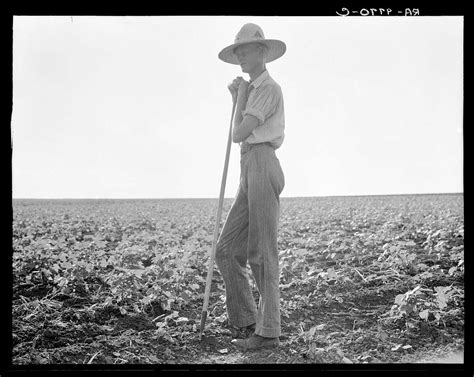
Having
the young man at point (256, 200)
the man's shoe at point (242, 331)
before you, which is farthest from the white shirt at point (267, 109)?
the man's shoe at point (242, 331)

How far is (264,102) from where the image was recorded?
3.29m

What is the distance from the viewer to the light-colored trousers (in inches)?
130

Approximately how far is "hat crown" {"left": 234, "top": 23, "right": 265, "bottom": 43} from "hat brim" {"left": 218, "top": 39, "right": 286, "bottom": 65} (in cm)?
3

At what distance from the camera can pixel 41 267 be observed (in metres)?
4.39

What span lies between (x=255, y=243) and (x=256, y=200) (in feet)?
0.93

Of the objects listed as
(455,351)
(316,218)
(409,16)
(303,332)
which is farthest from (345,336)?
(316,218)

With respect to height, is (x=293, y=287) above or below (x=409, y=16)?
below

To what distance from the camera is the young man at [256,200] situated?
10.9 feet

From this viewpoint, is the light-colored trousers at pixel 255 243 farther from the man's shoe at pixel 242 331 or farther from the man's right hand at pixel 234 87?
the man's right hand at pixel 234 87

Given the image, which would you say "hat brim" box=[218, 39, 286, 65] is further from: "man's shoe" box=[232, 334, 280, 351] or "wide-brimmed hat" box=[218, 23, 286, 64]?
"man's shoe" box=[232, 334, 280, 351]

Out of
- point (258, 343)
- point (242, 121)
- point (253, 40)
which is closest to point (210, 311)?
point (258, 343)

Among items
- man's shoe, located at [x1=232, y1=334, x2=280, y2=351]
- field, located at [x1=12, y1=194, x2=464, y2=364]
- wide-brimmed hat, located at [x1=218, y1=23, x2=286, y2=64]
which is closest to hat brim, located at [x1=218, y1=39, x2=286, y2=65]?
wide-brimmed hat, located at [x1=218, y1=23, x2=286, y2=64]
